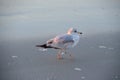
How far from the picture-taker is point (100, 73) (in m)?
1.82

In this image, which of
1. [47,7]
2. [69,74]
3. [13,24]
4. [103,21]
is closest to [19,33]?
[13,24]

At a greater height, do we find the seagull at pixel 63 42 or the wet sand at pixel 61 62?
the seagull at pixel 63 42

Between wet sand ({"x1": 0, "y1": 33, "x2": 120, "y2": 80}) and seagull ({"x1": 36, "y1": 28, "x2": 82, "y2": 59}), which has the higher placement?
seagull ({"x1": 36, "y1": 28, "x2": 82, "y2": 59})

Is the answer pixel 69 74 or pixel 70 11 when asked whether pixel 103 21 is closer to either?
pixel 70 11

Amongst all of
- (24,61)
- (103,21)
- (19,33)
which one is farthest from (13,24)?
(103,21)

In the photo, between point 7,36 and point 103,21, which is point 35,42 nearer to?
point 7,36

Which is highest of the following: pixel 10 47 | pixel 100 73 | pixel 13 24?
pixel 13 24

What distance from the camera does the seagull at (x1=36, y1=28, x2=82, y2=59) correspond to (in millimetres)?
1792

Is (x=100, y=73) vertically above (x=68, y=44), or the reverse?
(x=68, y=44)

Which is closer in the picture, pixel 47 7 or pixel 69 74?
pixel 69 74

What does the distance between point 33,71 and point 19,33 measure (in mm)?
224

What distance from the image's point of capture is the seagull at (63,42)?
5.88 ft

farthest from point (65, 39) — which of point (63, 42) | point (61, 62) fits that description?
point (61, 62)

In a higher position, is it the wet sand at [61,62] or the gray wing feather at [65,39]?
the gray wing feather at [65,39]
